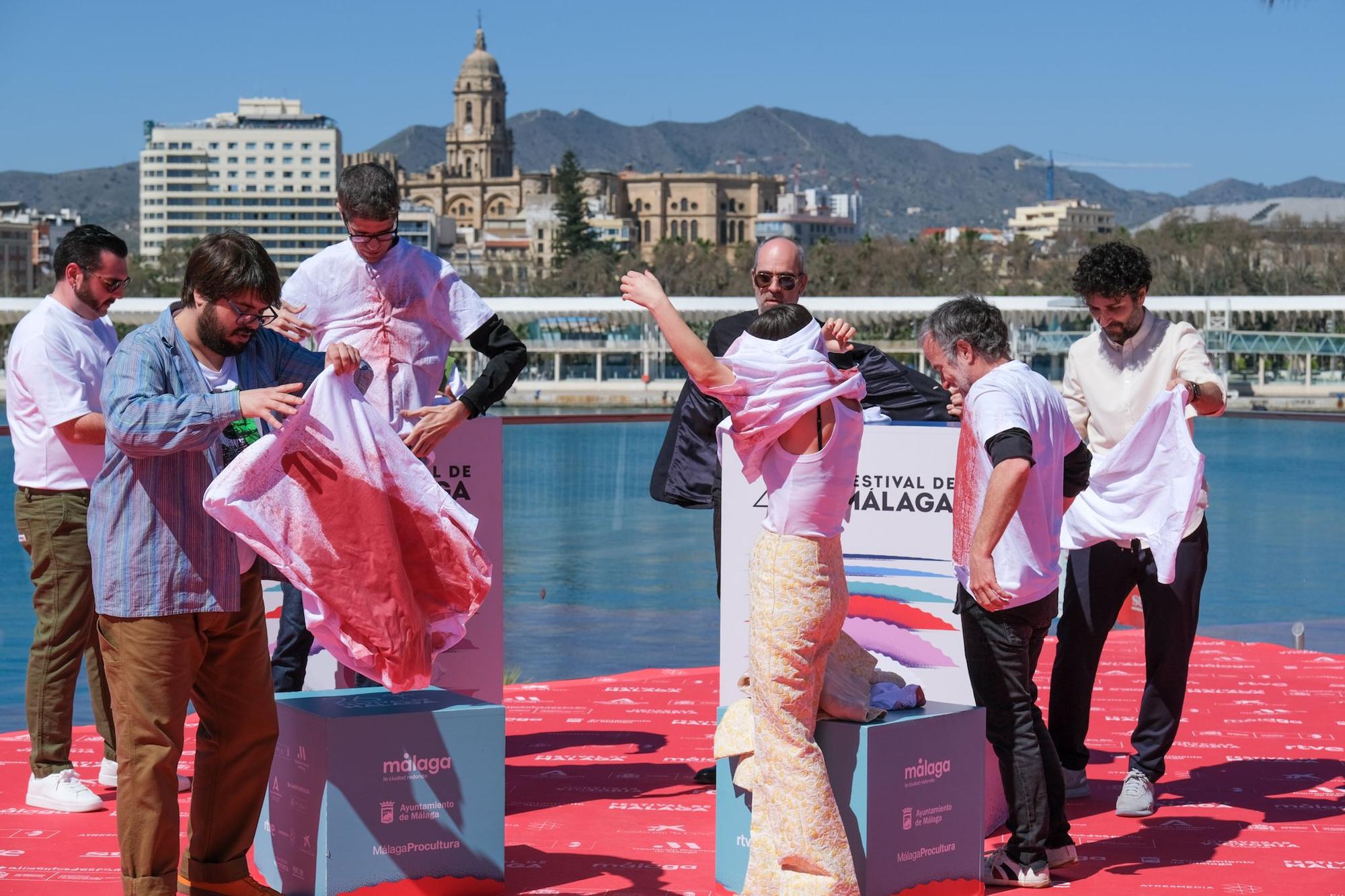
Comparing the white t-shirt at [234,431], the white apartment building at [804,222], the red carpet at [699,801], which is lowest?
the red carpet at [699,801]

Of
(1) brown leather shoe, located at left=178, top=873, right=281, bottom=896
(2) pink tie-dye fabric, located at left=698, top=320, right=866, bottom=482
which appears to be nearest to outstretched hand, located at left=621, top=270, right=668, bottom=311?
(2) pink tie-dye fabric, located at left=698, top=320, right=866, bottom=482

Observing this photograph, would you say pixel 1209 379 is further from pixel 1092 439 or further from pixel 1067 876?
pixel 1067 876

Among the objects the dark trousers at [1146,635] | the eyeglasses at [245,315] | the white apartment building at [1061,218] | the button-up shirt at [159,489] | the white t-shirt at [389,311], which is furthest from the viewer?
the white apartment building at [1061,218]

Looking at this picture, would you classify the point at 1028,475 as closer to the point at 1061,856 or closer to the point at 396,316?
the point at 1061,856

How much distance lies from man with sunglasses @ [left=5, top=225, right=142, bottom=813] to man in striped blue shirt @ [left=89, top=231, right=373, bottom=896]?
999 millimetres

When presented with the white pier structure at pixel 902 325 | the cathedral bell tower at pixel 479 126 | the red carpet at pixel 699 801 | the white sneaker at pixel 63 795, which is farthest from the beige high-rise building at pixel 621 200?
the white sneaker at pixel 63 795

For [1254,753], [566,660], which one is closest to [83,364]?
[1254,753]

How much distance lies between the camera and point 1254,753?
14.6 feet

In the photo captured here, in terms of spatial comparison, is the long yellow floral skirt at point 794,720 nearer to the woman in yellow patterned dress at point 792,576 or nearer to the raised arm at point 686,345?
the woman in yellow patterned dress at point 792,576

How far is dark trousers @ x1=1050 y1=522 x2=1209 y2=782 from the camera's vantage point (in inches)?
149

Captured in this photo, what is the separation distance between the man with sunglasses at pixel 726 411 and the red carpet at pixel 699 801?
399 millimetres

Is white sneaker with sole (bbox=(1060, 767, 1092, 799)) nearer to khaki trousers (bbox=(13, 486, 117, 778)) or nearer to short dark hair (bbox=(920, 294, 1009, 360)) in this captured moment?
short dark hair (bbox=(920, 294, 1009, 360))

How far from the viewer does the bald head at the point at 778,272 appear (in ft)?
12.6

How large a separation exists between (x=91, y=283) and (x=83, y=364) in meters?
0.20
